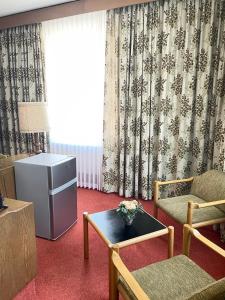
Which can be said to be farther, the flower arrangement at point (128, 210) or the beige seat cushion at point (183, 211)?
the beige seat cushion at point (183, 211)

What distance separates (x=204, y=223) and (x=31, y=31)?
3631 mm

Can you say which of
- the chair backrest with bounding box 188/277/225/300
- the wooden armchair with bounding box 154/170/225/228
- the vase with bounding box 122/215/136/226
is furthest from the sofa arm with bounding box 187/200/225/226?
the chair backrest with bounding box 188/277/225/300

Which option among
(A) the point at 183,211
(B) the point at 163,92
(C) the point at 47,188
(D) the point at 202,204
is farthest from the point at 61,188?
(B) the point at 163,92

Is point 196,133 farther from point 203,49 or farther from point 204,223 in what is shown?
point 204,223

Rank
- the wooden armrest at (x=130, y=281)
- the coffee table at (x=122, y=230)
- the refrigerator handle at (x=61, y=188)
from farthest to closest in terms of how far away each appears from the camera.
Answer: the refrigerator handle at (x=61, y=188) < the coffee table at (x=122, y=230) < the wooden armrest at (x=130, y=281)

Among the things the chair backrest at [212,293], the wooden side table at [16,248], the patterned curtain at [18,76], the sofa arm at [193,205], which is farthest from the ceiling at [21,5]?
the chair backrest at [212,293]

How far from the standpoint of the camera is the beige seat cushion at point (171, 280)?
138cm

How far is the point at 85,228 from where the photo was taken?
2277 millimetres

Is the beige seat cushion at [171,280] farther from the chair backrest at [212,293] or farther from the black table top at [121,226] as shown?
the black table top at [121,226]

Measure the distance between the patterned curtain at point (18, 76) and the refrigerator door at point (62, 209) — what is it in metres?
1.69

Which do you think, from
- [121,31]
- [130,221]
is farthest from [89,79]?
[130,221]

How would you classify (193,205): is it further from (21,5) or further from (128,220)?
(21,5)

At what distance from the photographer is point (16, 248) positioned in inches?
71.7

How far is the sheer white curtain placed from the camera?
358cm
